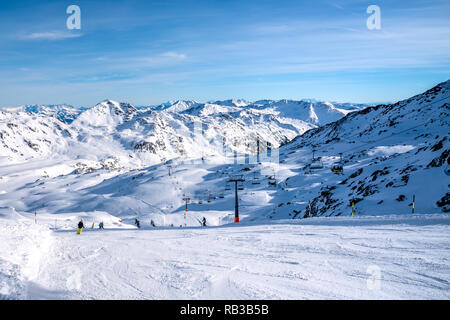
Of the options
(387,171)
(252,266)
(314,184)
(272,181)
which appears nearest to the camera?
(252,266)

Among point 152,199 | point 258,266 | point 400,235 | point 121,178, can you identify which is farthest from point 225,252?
point 121,178

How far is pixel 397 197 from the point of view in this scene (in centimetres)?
2598

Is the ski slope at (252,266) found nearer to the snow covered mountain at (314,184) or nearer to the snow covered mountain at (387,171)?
the snow covered mountain at (387,171)

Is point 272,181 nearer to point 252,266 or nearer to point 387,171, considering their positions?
point 387,171

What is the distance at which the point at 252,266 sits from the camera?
412 inches

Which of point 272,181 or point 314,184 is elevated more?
point 314,184

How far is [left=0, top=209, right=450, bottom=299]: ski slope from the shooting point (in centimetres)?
825

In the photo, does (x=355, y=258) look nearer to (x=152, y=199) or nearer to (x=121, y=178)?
(x=152, y=199)

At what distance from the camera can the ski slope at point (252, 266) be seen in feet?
27.1

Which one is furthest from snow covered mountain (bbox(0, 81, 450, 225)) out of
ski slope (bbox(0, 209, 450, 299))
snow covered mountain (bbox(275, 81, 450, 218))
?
ski slope (bbox(0, 209, 450, 299))

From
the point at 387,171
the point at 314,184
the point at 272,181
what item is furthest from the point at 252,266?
the point at 272,181

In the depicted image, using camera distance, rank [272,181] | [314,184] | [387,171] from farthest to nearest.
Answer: [272,181] < [314,184] < [387,171]

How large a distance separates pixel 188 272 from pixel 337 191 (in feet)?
122

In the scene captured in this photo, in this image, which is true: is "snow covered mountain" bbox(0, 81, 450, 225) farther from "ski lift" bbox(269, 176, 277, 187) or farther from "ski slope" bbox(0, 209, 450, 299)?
"ski slope" bbox(0, 209, 450, 299)
